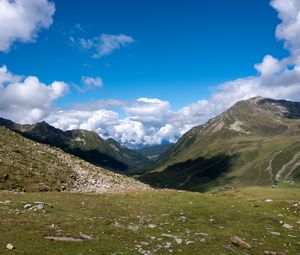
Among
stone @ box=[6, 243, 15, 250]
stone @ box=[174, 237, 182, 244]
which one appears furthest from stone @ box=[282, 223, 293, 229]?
stone @ box=[6, 243, 15, 250]

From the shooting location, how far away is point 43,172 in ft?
190

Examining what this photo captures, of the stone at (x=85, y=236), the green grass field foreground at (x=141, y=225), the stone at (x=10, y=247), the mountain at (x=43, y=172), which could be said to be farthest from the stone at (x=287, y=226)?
the mountain at (x=43, y=172)

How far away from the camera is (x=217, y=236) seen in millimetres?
31781

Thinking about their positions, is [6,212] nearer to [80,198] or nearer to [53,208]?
[53,208]

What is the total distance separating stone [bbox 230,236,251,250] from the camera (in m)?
29.3

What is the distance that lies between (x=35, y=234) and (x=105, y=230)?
18.3ft

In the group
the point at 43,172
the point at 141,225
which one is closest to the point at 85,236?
the point at 141,225

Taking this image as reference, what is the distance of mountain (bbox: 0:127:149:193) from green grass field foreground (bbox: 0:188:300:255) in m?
7.44

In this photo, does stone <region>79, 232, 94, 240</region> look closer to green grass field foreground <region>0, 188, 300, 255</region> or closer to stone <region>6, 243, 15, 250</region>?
green grass field foreground <region>0, 188, 300, 255</region>

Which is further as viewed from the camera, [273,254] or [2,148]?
[2,148]

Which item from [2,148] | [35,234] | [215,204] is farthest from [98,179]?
[35,234]

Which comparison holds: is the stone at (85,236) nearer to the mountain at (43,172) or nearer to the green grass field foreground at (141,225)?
the green grass field foreground at (141,225)

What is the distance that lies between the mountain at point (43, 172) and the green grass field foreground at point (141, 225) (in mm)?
7439

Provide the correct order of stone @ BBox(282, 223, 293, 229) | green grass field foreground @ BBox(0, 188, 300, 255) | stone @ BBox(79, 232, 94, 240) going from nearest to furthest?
1. green grass field foreground @ BBox(0, 188, 300, 255)
2. stone @ BBox(79, 232, 94, 240)
3. stone @ BBox(282, 223, 293, 229)
